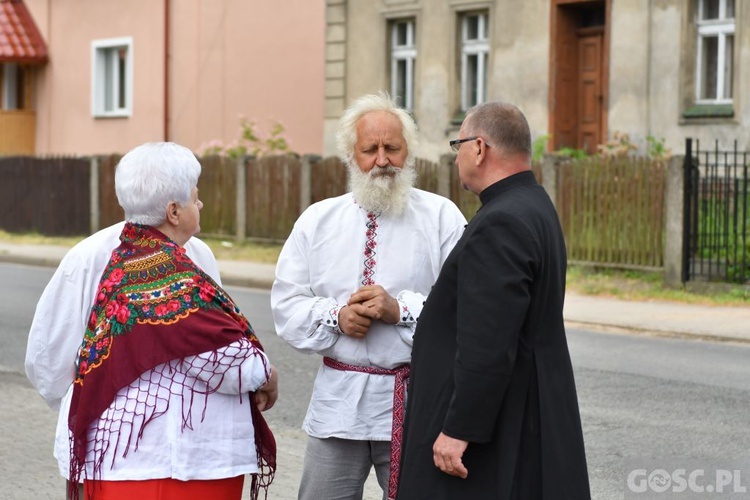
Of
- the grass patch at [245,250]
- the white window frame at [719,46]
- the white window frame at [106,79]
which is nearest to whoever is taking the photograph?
the white window frame at [719,46]

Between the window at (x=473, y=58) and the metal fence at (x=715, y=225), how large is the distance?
7047mm

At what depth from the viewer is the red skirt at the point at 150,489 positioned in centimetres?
357

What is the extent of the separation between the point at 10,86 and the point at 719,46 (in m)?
20.5

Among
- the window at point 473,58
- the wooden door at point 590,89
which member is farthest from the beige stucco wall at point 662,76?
the window at point 473,58

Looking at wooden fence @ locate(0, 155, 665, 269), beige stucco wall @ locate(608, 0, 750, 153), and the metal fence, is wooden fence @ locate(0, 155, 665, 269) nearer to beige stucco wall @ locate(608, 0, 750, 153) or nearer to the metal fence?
the metal fence

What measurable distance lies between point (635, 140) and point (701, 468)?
43.1 ft

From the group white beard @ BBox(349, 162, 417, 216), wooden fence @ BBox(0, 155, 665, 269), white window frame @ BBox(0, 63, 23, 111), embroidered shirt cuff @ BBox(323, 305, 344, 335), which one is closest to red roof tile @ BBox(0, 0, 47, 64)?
white window frame @ BBox(0, 63, 23, 111)

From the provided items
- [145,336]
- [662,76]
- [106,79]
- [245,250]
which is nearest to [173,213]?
[145,336]

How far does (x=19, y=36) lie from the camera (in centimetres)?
3209

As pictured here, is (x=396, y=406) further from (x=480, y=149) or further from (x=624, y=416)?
(x=624, y=416)

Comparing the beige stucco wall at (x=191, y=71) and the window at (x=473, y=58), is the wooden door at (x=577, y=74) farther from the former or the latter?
the beige stucco wall at (x=191, y=71)

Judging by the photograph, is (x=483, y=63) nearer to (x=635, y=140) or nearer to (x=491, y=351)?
(x=635, y=140)

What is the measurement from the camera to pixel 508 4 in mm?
21375

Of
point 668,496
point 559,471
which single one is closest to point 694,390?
Answer: point 668,496
